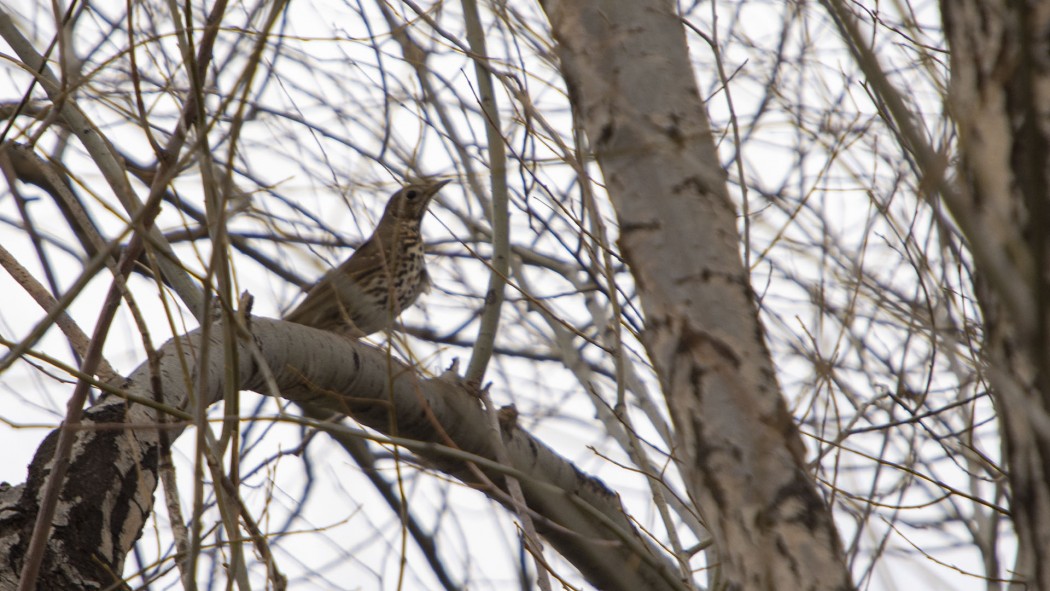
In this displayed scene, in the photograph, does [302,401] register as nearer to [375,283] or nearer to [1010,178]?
[375,283]

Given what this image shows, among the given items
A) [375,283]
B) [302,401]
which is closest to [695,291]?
[302,401]

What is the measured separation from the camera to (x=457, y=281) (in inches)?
266

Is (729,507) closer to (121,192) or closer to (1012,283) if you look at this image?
(1012,283)

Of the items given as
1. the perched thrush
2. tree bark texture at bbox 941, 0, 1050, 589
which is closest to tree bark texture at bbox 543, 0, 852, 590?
tree bark texture at bbox 941, 0, 1050, 589

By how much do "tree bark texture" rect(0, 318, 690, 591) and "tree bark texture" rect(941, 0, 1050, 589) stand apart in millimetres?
837

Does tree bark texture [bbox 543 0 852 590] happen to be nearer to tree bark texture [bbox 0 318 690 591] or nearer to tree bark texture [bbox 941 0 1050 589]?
tree bark texture [bbox 941 0 1050 589]

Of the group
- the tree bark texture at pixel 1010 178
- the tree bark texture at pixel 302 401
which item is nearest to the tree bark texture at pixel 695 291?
the tree bark texture at pixel 1010 178

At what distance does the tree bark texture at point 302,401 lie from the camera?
2.70 meters

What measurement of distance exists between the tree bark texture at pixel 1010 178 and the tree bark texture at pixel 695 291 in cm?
30

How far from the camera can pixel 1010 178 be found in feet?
5.30

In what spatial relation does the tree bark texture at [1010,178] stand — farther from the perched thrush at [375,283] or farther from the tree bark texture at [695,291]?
the perched thrush at [375,283]

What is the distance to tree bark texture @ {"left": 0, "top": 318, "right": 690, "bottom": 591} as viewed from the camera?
8.85 feet

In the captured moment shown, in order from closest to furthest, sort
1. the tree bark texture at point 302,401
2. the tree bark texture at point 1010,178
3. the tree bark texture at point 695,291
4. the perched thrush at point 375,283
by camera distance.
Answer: the tree bark texture at point 1010,178, the tree bark texture at point 695,291, the tree bark texture at point 302,401, the perched thrush at point 375,283

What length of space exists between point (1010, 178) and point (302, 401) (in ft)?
9.52
